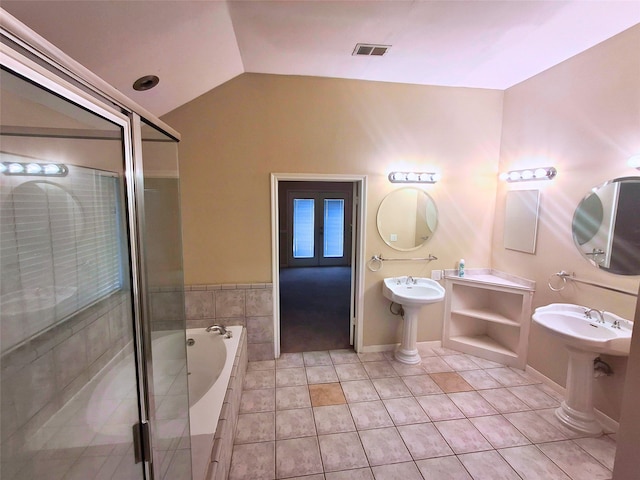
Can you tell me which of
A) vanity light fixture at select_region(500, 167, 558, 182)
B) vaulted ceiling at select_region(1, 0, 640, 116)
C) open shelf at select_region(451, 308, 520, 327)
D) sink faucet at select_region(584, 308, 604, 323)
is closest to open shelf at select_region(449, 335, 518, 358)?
open shelf at select_region(451, 308, 520, 327)

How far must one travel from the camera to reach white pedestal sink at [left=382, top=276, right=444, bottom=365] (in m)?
3.20

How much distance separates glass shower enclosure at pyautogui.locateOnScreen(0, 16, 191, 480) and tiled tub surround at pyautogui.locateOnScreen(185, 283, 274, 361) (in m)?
1.76

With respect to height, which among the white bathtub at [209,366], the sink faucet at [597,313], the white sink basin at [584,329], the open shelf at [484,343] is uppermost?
the sink faucet at [597,313]

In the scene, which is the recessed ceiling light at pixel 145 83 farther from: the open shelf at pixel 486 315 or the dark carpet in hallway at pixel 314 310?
the open shelf at pixel 486 315

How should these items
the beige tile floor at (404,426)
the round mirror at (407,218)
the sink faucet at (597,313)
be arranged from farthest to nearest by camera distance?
1. the round mirror at (407,218)
2. the sink faucet at (597,313)
3. the beige tile floor at (404,426)

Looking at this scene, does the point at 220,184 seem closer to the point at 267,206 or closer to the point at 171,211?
the point at 267,206

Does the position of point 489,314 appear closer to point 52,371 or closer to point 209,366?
point 209,366

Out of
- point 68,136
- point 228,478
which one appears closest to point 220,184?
point 68,136

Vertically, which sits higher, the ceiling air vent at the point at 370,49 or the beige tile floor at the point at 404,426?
the ceiling air vent at the point at 370,49

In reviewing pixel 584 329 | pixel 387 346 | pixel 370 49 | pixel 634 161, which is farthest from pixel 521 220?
pixel 370 49

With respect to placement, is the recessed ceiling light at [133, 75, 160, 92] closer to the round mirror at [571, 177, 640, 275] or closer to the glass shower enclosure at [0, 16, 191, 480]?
the glass shower enclosure at [0, 16, 191, 480]

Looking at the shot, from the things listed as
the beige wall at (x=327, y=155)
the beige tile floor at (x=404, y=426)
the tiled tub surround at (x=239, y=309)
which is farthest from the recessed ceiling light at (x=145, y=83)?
the beige tile floor at (x=404, y=426)

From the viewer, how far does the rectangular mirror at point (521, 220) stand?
9.93ft

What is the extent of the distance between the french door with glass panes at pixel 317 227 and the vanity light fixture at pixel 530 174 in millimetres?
4857
